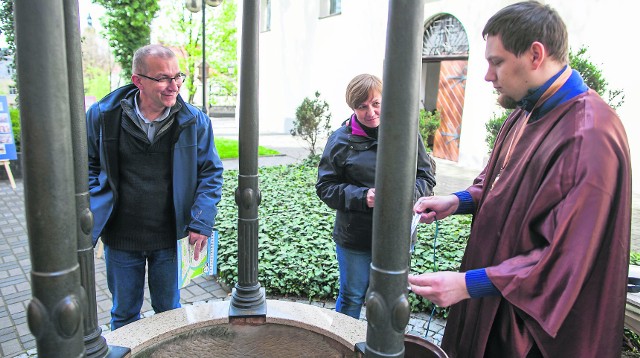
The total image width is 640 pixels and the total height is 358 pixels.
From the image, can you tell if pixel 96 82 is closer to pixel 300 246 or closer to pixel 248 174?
pixel 300 246

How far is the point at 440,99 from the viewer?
503 inches

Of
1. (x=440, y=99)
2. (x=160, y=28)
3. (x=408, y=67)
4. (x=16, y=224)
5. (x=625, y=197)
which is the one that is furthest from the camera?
(x=160, y=28)

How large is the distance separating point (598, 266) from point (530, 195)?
0.28 m

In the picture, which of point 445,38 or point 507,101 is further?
point 445,38

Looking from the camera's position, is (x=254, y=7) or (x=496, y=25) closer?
(x=496, y=25)

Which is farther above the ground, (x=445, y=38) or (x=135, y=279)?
(x=445, y=38)

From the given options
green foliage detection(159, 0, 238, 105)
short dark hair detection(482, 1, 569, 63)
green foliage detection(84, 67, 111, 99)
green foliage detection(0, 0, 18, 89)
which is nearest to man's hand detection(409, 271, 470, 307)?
short dark hair detection(482, 1, 569, 63)

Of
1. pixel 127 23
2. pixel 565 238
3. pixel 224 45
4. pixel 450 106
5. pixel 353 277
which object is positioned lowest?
pixel 353 277

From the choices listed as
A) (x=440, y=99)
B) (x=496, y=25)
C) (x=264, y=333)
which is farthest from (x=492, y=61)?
(x=440, y=99)

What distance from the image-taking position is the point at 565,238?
4.36ft

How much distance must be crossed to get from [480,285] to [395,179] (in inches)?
19.4

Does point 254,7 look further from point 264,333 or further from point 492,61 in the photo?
point 264,333

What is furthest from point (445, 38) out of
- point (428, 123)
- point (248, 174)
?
point (248, 174)

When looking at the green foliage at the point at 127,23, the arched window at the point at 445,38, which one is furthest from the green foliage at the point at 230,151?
the arched window at the point at 445,38
